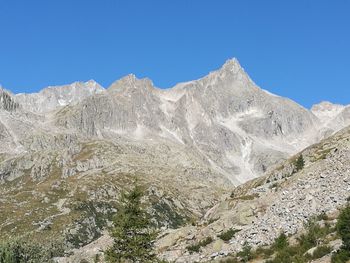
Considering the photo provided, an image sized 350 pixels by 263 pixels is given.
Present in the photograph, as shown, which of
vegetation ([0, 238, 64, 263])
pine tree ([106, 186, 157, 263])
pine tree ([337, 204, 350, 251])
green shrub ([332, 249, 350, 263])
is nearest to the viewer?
green shrub ([332, 249, 350, 263])

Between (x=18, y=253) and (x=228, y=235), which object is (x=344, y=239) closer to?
(x=228, y=235)

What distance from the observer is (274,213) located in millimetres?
61031

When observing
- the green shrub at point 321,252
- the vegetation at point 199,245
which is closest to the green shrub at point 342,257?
the green shrub at point 321,252

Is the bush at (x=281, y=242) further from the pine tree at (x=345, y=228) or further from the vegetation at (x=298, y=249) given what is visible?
the pine tree at (x=345, y=228)

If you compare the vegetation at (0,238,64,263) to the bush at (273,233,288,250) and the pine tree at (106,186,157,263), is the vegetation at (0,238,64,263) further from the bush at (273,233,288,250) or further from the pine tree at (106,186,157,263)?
the pine tree at (106,186,157,263)

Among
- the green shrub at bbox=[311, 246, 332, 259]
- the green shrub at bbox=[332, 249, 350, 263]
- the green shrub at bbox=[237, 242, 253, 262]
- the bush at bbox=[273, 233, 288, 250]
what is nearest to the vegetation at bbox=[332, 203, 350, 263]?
the green shrub at bbox=[332, 249, 350, 263]

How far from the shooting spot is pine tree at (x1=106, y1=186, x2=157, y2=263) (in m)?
A: 41.2

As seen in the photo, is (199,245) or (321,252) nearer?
(321,252)

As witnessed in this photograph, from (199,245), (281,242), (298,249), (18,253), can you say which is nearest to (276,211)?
(281,242)

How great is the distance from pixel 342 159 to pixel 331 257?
2998 cm

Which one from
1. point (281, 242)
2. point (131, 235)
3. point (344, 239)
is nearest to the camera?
point (344, 239)

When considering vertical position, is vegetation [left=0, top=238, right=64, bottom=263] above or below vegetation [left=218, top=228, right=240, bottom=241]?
above

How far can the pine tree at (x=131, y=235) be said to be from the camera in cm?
4122

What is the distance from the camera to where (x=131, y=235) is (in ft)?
139
